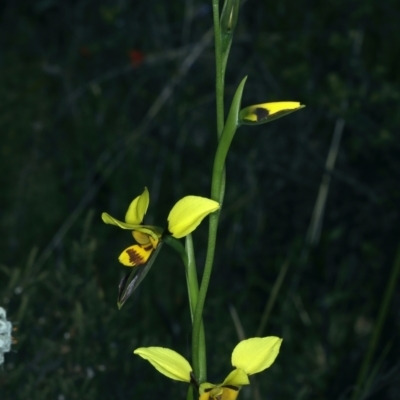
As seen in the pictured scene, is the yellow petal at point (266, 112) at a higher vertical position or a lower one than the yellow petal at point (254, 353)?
higher

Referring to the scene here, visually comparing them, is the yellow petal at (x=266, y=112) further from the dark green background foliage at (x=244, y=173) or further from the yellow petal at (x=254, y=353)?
the dark green background foliage at (x=244, y=173)

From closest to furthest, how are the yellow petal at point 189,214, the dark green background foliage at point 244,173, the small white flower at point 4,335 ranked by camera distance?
1. the yellow petal at point 189,214
2. the small white flower at point 4,335
3. the dark green background foliage at point 244,173

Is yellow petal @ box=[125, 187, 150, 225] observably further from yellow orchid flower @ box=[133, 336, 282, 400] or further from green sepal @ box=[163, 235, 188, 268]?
yellow orchid flower @ box=[133, 336, 282, 400]

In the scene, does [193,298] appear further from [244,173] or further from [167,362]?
[244,173]

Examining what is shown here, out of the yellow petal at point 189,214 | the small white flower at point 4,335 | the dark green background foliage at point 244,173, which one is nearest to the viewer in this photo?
the yellow petal at point 189,214

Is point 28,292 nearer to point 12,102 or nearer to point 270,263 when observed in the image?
point 270,263

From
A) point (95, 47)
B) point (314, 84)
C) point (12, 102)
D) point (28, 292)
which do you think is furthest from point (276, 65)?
point (28, 292)

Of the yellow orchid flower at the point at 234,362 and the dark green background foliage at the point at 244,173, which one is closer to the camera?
the yellow orchid flower at the point at 234,362

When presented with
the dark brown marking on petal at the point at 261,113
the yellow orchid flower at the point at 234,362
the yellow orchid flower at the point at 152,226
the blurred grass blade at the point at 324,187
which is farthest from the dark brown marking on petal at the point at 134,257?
the blurred grass blade at the point at 324,187
